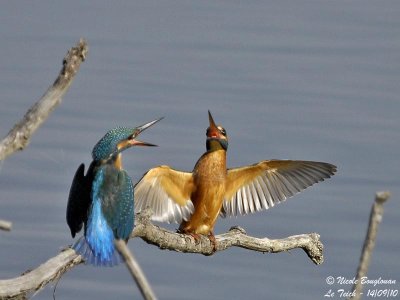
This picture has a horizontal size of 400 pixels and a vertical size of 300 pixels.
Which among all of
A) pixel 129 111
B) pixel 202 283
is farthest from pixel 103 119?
pixel 202 283

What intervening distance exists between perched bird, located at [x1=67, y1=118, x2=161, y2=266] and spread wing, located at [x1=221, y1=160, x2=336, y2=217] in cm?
131

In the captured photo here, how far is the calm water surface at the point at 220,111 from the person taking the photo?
282 inches

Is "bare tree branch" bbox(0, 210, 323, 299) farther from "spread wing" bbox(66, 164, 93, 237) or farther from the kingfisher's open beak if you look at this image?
the kingfisher's open beak

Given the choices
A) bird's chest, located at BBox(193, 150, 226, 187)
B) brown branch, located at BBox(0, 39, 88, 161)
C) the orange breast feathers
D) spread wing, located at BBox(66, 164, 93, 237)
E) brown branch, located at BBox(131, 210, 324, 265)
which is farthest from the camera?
bird's chest, located at BBox(193, 150, 226, 187)

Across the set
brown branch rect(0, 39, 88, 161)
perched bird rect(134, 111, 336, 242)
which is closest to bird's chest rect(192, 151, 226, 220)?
perched bird rect(134, 111, 336, 242)

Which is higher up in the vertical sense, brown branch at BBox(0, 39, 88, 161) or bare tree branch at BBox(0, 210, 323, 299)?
brown branch at BBox(0, 39, 88, 161)

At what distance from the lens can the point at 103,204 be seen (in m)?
4.96

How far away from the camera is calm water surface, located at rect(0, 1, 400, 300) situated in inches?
282

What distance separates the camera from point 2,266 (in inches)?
278

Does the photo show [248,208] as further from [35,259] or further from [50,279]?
[50,279]

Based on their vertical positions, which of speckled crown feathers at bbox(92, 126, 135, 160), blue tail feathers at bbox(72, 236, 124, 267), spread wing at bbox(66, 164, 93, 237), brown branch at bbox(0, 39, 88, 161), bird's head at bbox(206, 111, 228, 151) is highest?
bird's head at bbox(206, 111, 228, 151)

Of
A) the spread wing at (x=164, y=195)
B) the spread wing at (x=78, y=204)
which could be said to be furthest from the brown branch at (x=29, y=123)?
the spread wing at (x=164, y=195)

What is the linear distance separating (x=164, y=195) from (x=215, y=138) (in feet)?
1.49

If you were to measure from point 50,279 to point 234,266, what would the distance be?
273 cm
